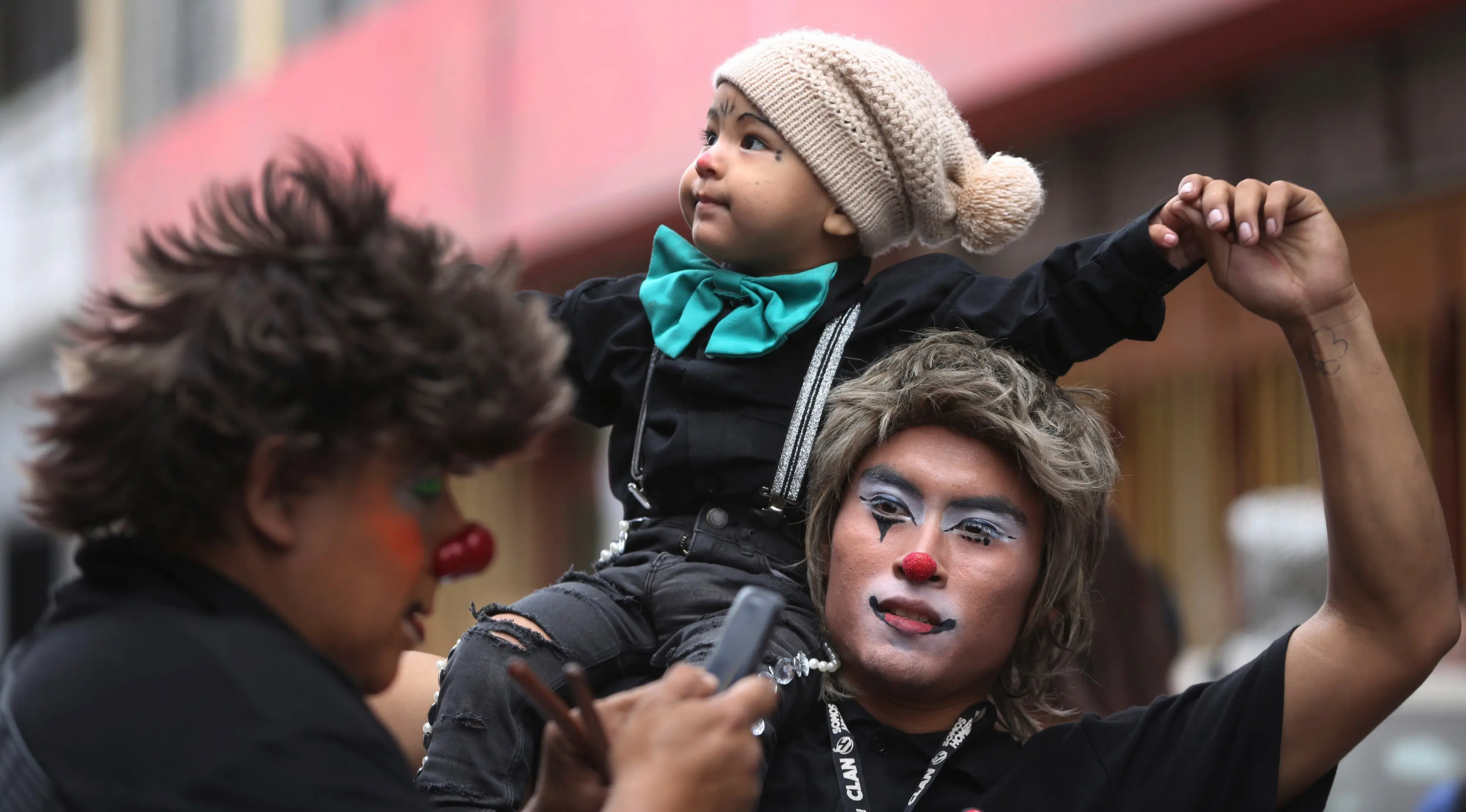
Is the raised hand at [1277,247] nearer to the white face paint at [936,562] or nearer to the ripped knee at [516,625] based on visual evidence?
the white face paint at [936,562]

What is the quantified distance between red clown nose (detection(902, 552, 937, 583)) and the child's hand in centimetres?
53

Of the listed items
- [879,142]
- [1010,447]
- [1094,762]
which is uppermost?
[879,142]

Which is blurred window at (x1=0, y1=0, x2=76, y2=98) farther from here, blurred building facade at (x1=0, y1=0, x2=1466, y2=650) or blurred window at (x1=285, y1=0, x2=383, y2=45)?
blurred building facade at (x1=0, y1=0, x2=1466, y2=650)

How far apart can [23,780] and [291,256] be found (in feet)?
1.77

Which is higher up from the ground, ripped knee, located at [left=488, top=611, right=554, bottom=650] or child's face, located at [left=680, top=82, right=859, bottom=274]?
child's face, located at [left=680, top=82, right=859, bottom=274]

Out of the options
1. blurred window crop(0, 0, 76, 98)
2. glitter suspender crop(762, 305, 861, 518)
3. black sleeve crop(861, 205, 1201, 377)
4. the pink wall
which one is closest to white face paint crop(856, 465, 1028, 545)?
glitter suspender crop(762, 305, 861, 518)

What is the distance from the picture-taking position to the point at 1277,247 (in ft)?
7.05

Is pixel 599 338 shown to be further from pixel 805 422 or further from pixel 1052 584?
pixel 1052 584

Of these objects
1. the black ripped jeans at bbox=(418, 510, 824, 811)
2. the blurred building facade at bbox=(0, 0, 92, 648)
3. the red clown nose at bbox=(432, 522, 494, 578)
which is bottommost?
the blurred building facade at bbox=(0, 0, 92, 648)

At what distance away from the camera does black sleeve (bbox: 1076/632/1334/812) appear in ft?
7.00

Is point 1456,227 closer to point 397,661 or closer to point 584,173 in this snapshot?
point 584,173

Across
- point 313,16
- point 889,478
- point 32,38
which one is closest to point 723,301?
point 889,478

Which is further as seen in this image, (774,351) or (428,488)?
(774,351)

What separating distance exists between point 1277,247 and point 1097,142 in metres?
4.01
